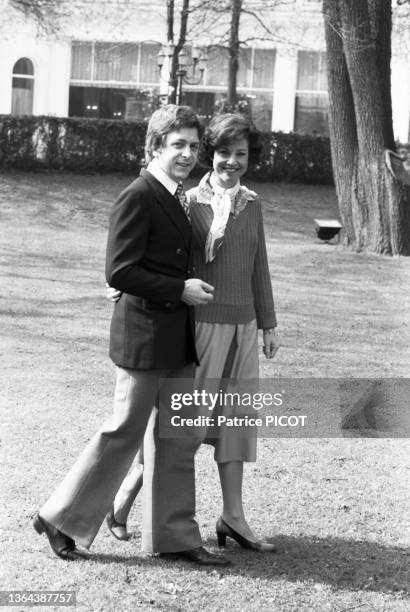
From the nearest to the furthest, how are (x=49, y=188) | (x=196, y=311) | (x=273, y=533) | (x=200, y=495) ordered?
(x=196, y=311), (x=273, y=533), (x=200, y=495), (x=49, y=188)

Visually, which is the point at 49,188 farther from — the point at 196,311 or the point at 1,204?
the point at 196,311

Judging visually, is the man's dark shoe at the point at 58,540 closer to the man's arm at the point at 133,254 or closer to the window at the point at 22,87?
the man's arm at the point at 133,254

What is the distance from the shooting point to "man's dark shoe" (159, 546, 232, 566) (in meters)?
4.81

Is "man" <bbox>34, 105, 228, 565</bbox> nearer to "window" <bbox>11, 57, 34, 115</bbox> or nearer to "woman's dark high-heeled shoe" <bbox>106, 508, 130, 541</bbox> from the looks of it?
"woman's dark high-heeled shoe" <bbox>106, 508, 130, 541</bbox>

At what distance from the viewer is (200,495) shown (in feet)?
19.3

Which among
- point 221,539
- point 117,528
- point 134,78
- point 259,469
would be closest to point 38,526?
point 117,528

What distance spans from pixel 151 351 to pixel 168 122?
0.96 metres

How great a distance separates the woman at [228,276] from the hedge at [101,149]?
Result: 18.6m

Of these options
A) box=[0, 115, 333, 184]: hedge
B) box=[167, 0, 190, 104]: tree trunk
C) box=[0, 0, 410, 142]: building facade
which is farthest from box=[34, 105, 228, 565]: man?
box=[0, 0, 410, 142]: building facade

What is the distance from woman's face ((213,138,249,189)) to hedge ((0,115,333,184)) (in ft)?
61.1

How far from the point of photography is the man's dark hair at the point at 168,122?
15.2 feet

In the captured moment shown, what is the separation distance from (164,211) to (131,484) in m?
1.34

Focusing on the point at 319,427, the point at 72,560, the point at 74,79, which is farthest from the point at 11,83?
the point at 72,560

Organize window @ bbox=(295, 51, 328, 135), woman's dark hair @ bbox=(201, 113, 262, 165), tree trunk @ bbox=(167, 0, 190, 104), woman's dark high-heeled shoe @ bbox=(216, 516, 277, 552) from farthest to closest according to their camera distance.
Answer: window @ bbox=(295, 51, 328, 135) → tree trunk @ bbox=(167, 0, 190, 104) → woman's dark high-heeled shoe @ bbox=(216, 516, 277, 552) → woman's dark hair @ bbox=(201, 113, 262, 165)
